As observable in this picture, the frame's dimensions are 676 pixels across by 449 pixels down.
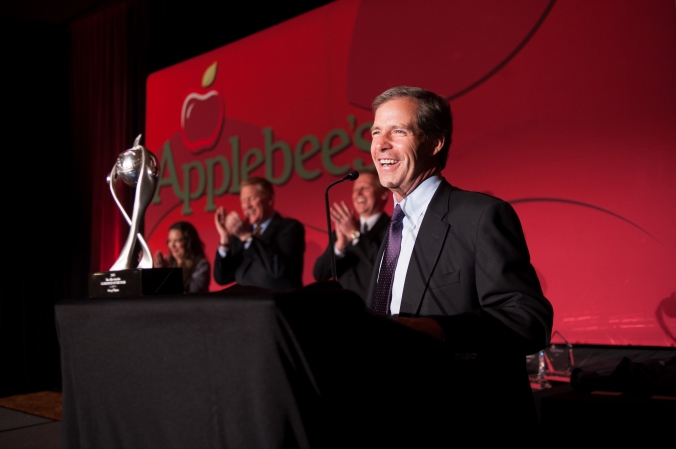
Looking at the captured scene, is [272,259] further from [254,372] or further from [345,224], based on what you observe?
[254,372]

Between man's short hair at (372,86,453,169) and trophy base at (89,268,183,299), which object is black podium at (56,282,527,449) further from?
man's short hair at (372,86,453,169)

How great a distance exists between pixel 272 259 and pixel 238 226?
32 centimetres

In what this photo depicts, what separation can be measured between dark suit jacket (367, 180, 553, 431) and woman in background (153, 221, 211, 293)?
290 cm

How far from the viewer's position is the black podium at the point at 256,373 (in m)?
0.77

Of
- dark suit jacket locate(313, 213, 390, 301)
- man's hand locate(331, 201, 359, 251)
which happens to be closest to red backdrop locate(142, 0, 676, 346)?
dark suit jacket locate(313, 213, 390, 301)

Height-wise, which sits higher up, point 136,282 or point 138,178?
point 138,178

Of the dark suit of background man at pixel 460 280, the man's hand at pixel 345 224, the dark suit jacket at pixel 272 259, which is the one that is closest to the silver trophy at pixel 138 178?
the dark suit of background man at pixel 460 280

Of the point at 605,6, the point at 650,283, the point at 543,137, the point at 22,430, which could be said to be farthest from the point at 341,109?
the point at 22,430

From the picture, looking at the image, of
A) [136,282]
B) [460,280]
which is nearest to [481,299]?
[460,280]

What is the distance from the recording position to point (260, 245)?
3471 mm

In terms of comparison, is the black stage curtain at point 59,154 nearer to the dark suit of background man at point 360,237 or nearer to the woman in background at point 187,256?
the woman in background at point 187,256

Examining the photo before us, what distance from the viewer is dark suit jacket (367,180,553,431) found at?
41.2 inches

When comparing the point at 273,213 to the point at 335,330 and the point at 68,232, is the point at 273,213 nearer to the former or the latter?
the point at 335,330

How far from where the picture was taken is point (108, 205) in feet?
20.5
